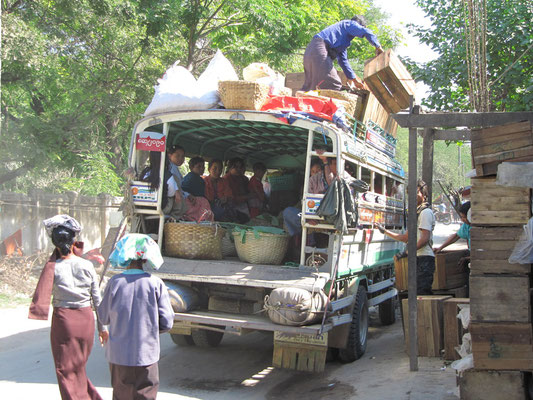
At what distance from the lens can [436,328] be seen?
22.7 feet

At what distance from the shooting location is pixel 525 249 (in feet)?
16.1

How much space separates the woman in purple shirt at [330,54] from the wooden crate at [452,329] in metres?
3.61

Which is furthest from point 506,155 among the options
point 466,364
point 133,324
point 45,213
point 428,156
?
point 45,213

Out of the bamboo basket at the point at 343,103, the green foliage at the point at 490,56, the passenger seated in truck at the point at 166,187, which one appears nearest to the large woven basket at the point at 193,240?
the passenger seated in truck at the point at 166,187

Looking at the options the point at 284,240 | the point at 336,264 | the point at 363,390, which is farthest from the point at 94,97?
the point at 363,390

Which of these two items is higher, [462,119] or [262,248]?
[462,119]

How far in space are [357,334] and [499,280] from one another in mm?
2578

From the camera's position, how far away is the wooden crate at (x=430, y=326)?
22.7ft

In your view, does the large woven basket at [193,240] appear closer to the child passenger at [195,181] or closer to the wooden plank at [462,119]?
the child passenger at [195,181]

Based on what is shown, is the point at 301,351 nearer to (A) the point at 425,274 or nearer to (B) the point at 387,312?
(A) the point at 425,274

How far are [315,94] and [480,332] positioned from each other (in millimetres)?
3671

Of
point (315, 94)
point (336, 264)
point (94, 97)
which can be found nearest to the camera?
point (336, 264)

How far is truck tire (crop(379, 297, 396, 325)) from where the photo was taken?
10.2 metres

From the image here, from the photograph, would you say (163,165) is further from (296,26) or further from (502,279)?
(296,26)
